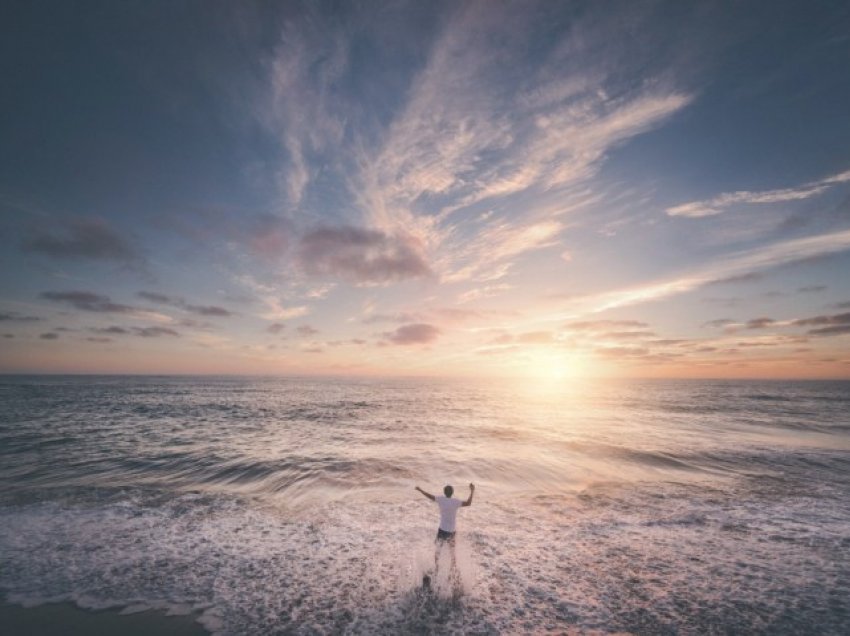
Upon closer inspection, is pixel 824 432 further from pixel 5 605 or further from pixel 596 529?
pixel 5 605

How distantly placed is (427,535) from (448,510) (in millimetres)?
3245

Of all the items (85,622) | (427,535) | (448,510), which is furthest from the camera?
(427,535)

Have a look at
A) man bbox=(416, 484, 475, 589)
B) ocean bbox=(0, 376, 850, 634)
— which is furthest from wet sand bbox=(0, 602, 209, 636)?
man bbox=(416, 484, 475, 589)

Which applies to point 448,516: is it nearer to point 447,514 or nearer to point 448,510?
point 447,514

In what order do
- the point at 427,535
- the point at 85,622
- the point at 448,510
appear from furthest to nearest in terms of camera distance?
the point at 427,535
the point at 448,510
the point at 85,622

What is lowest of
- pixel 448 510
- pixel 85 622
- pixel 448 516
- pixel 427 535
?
pixel 85 622

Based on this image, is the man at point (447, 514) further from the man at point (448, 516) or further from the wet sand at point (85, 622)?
the wet sand at point (85, 622)

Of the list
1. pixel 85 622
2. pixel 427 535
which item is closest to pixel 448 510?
pixel 427 535

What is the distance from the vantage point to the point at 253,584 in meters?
8.55

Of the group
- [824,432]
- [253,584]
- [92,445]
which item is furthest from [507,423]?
[92,445]

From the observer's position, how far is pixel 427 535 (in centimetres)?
1138

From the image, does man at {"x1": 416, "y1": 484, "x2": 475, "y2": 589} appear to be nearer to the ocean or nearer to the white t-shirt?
the white t-shirt

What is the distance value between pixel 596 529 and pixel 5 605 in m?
15.6

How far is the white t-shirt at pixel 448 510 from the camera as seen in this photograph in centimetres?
897
